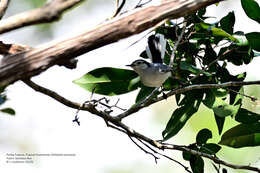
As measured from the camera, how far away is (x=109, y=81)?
1762 mm

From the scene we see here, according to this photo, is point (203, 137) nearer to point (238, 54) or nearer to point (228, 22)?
point (238, 54)

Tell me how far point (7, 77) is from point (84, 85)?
24.1 inches

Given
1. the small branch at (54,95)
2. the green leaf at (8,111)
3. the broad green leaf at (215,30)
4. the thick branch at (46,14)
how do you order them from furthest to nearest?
the broad green leaf at (215,30)
the small branch at (54,95)
the green leaf at (8,111)
the thick branch at (46,14)

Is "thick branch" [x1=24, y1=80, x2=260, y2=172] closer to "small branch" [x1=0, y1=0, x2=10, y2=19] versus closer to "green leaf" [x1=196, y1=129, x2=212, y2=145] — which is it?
"green leaf" [x1=196, y1=129, x2=212, y2=145]

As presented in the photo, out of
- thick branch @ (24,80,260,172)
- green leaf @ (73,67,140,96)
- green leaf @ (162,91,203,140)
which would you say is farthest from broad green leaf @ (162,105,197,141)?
green leaf @ (73,67,140,96)

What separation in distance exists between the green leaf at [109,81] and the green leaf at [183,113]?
0.21 meters

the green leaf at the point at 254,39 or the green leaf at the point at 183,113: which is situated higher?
the green leaf at the point at 254,39

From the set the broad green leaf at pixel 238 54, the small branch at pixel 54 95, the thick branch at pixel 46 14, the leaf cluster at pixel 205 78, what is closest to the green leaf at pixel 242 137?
the leaf cluster at pixel 205 78

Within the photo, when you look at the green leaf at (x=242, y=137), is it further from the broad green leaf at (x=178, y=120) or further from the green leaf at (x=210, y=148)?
the broad green leaf at (x=178, y=120)

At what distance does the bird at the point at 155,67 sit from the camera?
176 centimetres

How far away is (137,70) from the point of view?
74.9 inches

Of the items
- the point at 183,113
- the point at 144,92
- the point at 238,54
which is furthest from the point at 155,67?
the point at 238,54

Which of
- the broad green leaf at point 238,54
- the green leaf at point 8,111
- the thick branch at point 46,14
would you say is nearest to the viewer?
the thick branch at point 46,14

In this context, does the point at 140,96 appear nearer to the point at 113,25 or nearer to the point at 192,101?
the point at 192,101
